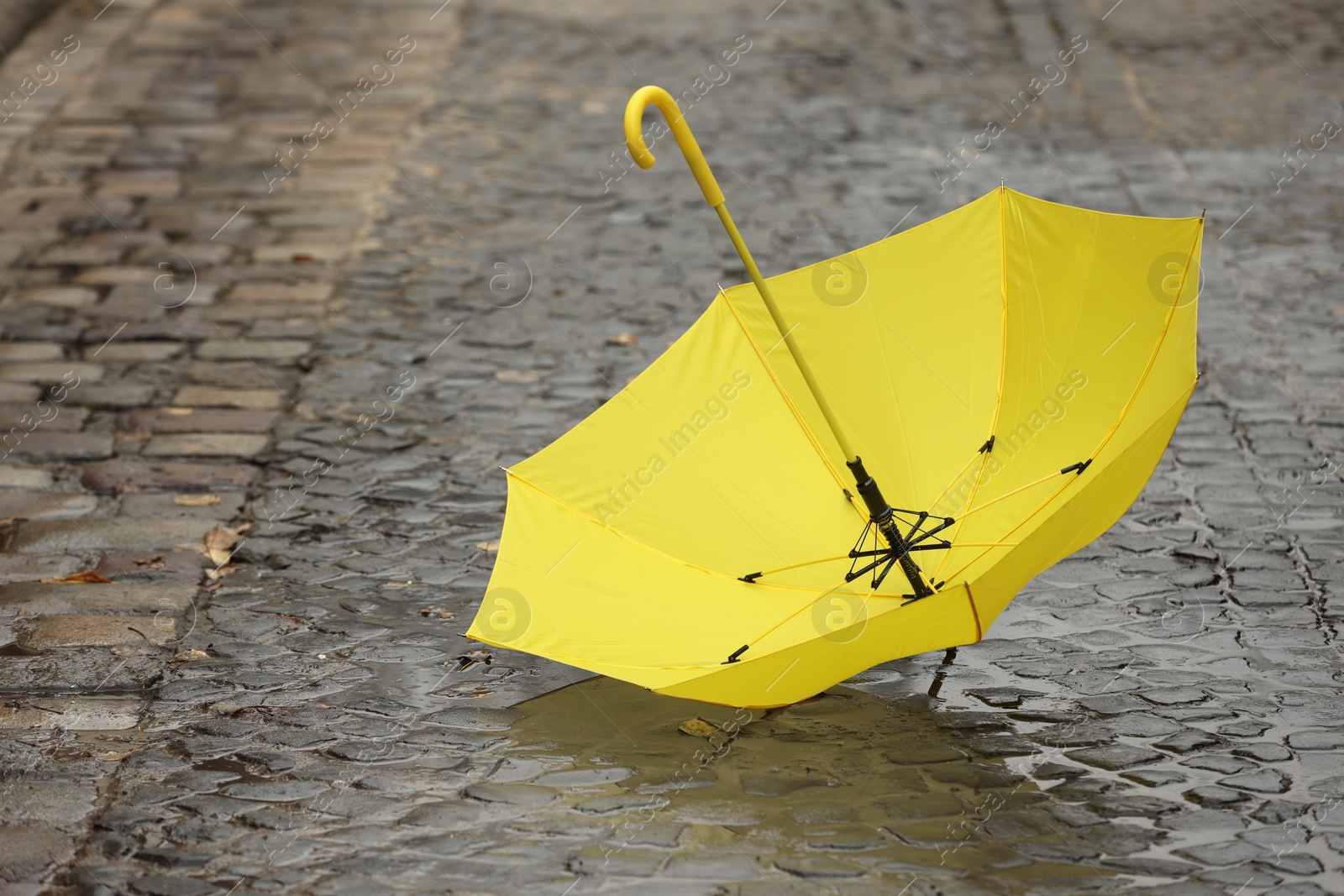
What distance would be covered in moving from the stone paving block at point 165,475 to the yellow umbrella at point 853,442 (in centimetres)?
208

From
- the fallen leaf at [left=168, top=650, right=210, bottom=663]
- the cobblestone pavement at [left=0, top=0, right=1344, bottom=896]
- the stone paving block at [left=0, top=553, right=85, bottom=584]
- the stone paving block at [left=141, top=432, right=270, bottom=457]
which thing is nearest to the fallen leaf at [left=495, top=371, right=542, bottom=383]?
the cobblestone pavement at [left=0, top=0, right=1344, bottom=896]

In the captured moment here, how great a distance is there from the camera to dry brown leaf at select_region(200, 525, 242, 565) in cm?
504

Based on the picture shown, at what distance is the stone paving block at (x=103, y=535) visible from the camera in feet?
16.5

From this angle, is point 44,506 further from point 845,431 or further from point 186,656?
point 845,431

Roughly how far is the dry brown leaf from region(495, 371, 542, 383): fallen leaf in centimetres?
167

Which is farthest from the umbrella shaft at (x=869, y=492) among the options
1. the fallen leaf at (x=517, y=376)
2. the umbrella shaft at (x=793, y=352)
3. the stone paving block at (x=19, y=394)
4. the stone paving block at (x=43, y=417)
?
the stone paving block at (x=19, y=394)

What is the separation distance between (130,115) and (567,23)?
4222 mm

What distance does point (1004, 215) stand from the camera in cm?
405

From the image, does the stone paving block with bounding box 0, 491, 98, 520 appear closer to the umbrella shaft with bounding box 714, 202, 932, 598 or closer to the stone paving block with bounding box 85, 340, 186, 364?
the stone paving block with bounding box 85, 340, 186, 364

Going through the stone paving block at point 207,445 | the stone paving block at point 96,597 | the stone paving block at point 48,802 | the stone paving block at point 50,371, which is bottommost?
the stone paving block at point 48,802

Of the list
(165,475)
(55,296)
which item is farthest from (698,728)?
(55,296)

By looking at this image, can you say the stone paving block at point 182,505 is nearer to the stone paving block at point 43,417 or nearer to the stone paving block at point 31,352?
the stone paving block at point 43,417

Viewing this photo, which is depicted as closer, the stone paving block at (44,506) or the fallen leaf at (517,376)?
the stone paving block at (44,506)

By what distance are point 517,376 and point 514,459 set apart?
845mm
